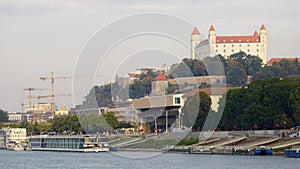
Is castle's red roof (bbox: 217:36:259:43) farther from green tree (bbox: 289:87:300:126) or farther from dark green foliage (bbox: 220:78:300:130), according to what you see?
green tree (bbox: 289:87:300:126)

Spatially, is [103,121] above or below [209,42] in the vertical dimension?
below

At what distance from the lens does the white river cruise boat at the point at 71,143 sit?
8562cm

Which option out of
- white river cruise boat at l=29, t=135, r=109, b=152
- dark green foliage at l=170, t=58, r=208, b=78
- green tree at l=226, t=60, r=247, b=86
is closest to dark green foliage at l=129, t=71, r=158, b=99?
dark green foliage at l=170, t=58, r=208, b=78

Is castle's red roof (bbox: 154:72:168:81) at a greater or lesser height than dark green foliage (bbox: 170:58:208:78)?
lesser

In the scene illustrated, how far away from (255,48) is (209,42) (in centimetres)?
865

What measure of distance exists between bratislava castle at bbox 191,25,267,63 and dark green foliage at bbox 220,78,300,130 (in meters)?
85.0

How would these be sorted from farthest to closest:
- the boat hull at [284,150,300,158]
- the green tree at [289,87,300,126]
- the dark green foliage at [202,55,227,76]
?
the dark green foliage at [202,55,227,76] → the green tree at [289,87,300,126] → the boat hull at [284,150,300,158]

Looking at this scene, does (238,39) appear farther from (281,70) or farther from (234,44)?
(281,70)

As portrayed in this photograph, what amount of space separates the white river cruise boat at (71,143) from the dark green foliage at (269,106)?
49.9 ft

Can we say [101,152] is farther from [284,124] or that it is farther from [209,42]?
[209,42]

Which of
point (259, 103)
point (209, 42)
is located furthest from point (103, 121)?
point (209, 42)

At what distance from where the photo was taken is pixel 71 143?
9081 cm

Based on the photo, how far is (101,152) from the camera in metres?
83.1

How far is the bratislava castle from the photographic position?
161875 millimetres
